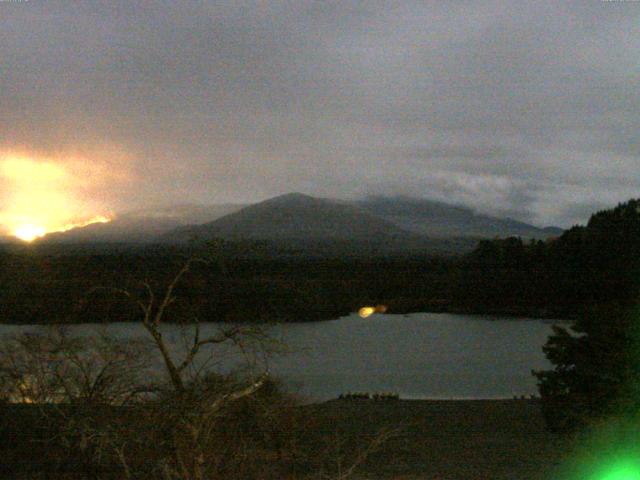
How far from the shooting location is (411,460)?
460 inches

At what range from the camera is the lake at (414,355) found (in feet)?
84.1

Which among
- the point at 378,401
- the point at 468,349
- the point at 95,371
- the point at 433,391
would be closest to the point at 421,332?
the point at 468,349

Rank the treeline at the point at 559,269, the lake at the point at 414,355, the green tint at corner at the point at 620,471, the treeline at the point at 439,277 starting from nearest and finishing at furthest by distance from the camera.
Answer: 1. the green tint at corner at the point at 620,471
2. the lake at the point at 414,355
3. the treeline at the point at 439,277
4. the treeline at the point at 559,269

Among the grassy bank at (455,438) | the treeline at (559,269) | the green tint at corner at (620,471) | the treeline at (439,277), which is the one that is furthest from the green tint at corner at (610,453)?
the treeline at (559,269)

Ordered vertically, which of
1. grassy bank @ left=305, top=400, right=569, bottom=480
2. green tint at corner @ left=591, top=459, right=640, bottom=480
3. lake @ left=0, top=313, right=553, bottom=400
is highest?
green tint at corner @ left=591, top=459, right=640, bottom=480

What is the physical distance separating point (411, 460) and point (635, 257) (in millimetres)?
32434

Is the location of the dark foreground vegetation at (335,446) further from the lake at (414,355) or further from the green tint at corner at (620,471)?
the lake at (414,355)

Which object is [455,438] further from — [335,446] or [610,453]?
[610,453]

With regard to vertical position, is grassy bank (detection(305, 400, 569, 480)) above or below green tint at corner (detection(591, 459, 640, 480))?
below

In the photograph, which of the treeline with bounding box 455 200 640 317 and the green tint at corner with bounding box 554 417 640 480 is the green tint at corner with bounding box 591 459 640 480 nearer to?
the green tint at corner with bounding box 554 417 640 480

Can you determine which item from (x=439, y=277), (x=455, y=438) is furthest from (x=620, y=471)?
(x=439, y=277)

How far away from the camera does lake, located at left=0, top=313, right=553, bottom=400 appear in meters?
25.6

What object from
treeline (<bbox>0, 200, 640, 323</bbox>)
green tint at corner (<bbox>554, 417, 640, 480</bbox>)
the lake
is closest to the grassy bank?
green tint at corner (<bbox>554, 417, 640, 480</bbox>)

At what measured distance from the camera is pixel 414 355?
3431 centimetres
